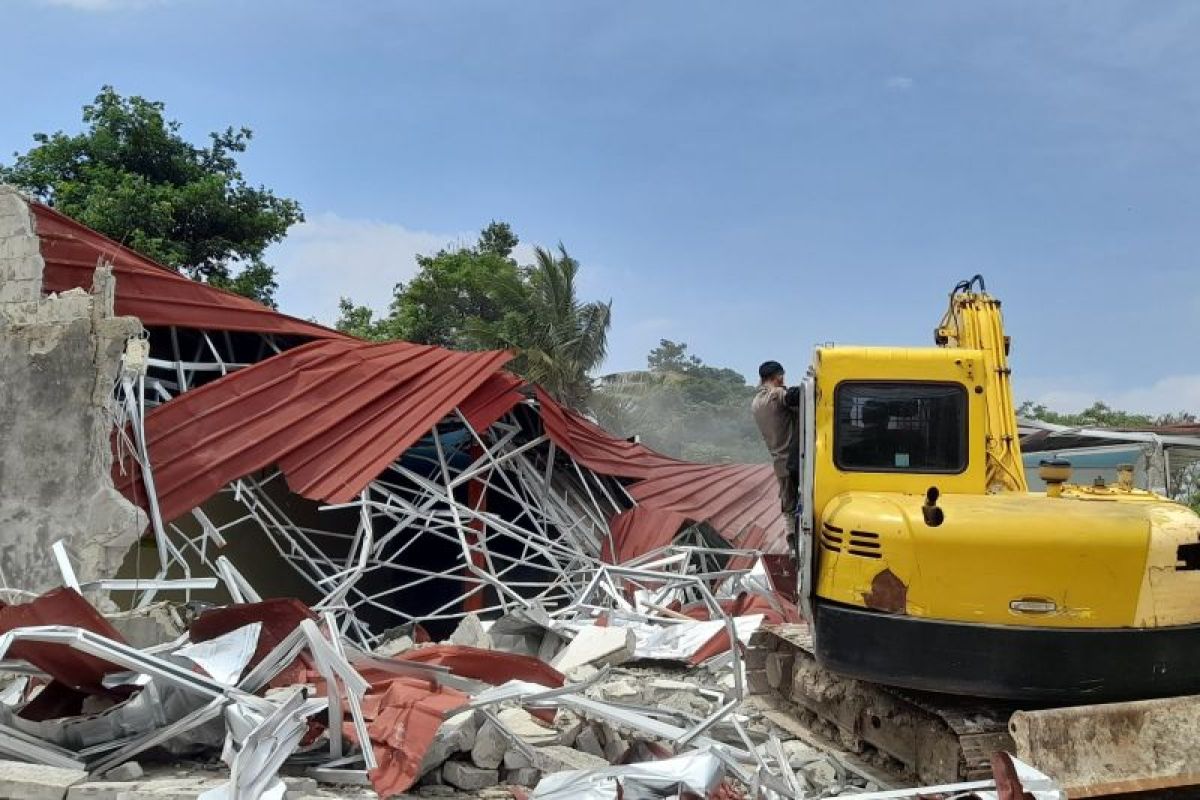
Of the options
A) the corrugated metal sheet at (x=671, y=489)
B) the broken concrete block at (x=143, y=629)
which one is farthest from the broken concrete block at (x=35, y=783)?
the corrugated metal sheet at (x=671, y=489)

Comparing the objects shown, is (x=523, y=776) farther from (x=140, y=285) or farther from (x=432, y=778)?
(x=140, y=285)

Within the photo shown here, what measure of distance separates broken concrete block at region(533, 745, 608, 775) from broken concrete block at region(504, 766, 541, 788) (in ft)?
0.14

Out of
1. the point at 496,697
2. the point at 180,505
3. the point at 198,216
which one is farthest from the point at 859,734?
the point at 198,216

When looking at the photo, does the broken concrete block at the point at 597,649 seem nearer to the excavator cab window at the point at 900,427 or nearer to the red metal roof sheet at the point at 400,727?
the red metal roof sheet at the point at 400,727

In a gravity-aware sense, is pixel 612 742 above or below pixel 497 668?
below

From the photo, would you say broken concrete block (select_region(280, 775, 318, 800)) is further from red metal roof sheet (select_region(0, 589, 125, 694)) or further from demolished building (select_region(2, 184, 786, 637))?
demolished building (select_region(2, 184, 786, 637))

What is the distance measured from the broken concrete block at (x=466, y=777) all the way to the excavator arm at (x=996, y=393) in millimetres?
3928

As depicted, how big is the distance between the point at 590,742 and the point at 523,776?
2.27 feet

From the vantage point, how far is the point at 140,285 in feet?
39.2

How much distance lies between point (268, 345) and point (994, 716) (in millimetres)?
10889

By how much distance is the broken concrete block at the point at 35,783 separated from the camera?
5.02 m

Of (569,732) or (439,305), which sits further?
(439,305)

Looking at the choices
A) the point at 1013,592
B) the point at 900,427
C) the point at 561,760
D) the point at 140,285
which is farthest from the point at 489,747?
the point at 140,285

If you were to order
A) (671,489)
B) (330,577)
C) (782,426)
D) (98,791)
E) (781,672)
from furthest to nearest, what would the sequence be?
(671,489) < (330,577) < (781,672) < (782,426) < (98,791)
